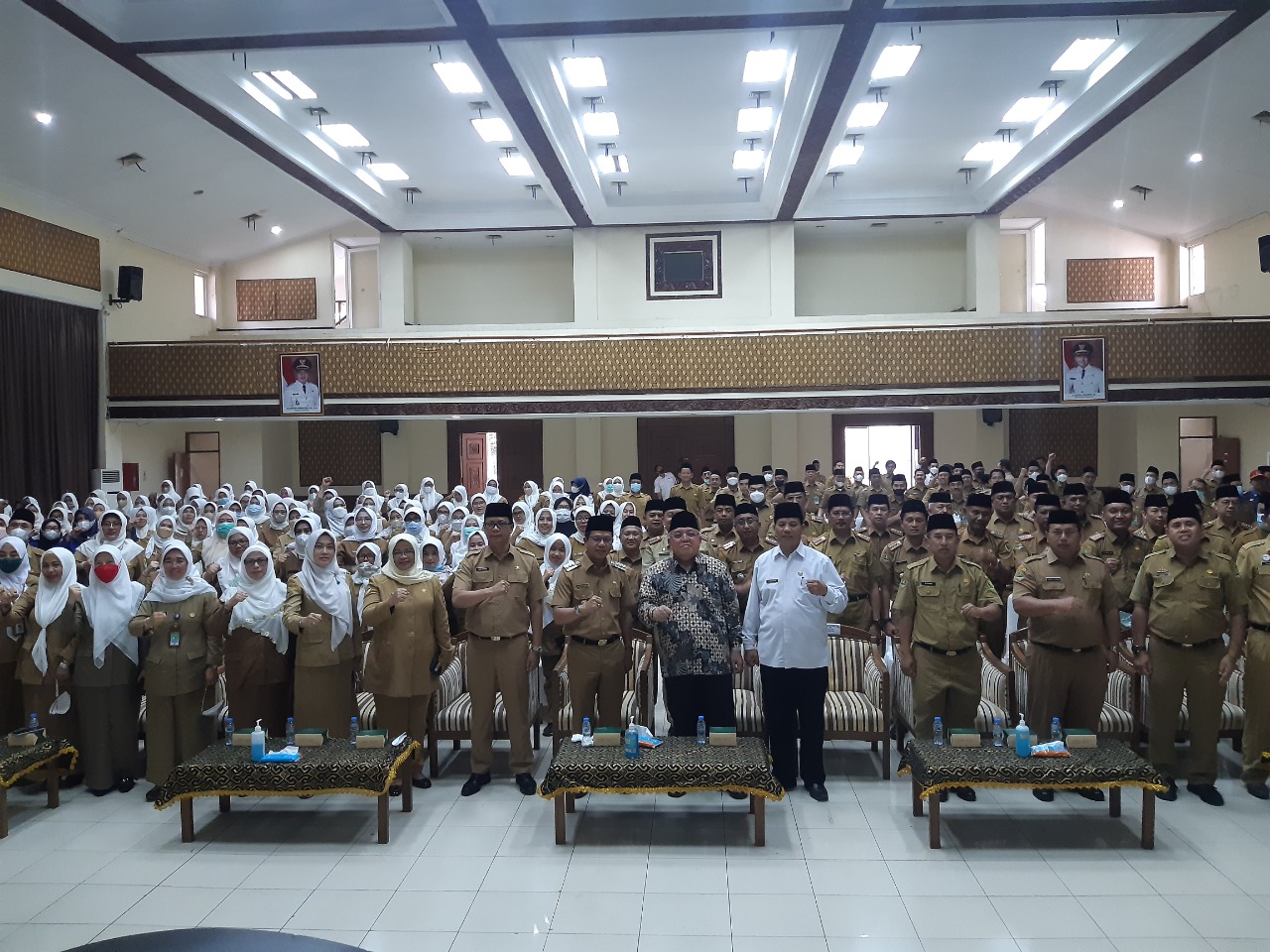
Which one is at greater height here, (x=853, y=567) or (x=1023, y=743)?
(x=853, y=567)

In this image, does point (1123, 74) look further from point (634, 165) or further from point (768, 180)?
point (634, 165)

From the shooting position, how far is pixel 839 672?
241 inches

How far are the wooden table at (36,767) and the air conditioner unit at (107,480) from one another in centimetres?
1078

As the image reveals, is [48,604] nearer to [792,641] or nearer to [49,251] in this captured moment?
[792,641]

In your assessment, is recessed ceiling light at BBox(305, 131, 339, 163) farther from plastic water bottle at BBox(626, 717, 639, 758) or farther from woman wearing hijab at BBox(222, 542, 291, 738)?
plastic water bottle at BBox(626, 717, 639, 758)

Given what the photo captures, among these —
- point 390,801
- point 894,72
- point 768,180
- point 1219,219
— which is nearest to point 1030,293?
point 1219,219

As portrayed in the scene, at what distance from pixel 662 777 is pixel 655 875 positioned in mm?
467

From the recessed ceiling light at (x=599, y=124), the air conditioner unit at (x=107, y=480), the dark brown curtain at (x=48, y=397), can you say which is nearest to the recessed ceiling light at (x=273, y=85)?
the recessed ceiling light at (x=599, y=124)

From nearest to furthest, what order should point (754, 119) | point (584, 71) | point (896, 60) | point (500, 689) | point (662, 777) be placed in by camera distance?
1. point (662, 777)
2. point (500, 689)
3. point (896, 60)
4. point (584, 71)
5. point (754, 119)

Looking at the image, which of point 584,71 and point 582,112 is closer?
point 584,71

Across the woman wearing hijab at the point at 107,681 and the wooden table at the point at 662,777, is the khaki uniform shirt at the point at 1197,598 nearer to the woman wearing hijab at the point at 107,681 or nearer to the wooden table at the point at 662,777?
the wooden table at the point at 662,777

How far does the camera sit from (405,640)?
212 inches

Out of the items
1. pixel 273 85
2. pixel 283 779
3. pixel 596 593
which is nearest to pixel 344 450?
pixel 273 85

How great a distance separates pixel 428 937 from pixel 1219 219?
16969 millimetres
